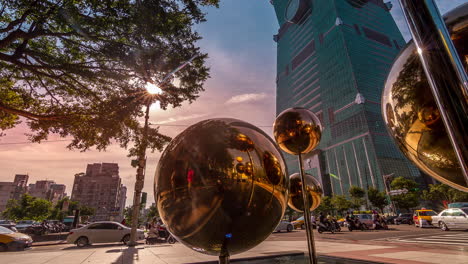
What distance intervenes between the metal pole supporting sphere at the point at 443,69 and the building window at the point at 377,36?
106 metres

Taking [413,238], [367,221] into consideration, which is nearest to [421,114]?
[413,238]

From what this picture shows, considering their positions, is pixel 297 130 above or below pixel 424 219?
above

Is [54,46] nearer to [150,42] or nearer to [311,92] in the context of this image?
[150,42]

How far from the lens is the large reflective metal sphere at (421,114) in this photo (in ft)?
3.11

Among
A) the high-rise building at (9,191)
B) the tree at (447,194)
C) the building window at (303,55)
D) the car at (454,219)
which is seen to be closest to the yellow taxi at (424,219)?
the car at (454,219)

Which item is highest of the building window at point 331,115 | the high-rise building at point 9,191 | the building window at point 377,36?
the building window at point 377,36

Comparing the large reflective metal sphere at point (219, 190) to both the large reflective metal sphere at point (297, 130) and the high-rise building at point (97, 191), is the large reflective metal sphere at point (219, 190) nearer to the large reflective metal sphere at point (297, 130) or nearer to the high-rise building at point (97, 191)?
the large reflective metal sphere at point (297, 130)

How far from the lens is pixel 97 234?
559 inches

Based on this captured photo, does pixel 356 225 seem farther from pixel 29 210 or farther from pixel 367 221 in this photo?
pixel 29 210

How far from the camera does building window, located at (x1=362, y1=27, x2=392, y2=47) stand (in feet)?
283

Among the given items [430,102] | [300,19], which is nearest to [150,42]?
[430,102]

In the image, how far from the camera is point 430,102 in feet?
3.13

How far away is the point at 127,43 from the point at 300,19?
122562mm

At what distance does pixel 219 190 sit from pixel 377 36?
11120 centimetres
